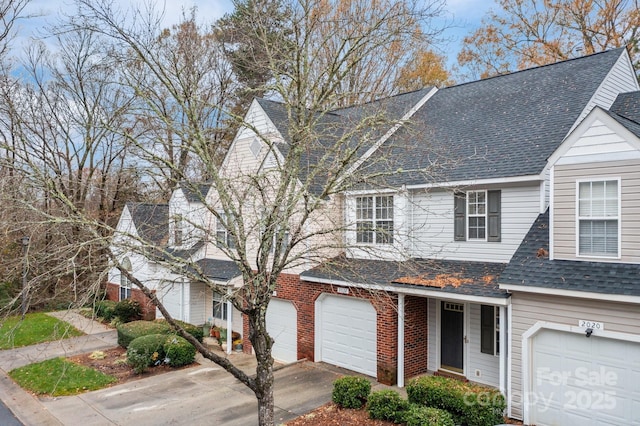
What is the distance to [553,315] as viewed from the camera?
28.3 ft

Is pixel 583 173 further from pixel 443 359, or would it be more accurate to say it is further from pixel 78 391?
pixel 78 391

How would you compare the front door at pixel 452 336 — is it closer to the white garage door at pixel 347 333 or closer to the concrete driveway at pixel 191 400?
the white garage door at pixel 347 333

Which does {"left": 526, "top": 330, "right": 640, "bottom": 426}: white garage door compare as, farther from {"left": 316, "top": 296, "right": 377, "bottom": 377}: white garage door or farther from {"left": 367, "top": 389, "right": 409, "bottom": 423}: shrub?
{"left": 316, "top": 296, "right": 377, "bottom": 377}: white garage door

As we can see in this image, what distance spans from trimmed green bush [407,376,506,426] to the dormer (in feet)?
10.5

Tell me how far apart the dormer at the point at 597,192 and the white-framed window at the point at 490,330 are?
9.07 feet

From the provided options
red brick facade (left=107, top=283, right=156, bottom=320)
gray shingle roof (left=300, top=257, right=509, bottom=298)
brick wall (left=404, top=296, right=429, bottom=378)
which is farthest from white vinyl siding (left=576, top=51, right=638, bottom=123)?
red brick facade (left=107, top=283, right=156, bottom=320)

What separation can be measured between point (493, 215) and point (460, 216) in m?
0.89

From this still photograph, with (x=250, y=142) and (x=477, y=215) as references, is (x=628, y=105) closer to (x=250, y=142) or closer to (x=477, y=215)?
(x=477, y=215)

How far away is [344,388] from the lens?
984 cm

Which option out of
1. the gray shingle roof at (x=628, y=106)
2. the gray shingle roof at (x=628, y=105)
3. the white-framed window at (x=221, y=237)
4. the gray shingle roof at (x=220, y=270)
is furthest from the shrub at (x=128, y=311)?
the gray shingle roof at (x=628, y=105)

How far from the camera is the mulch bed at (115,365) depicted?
13234mm

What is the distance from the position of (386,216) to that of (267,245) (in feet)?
21.2

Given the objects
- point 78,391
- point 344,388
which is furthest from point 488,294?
point 78,391

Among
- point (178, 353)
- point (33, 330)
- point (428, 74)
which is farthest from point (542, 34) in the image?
point (33, 330)
